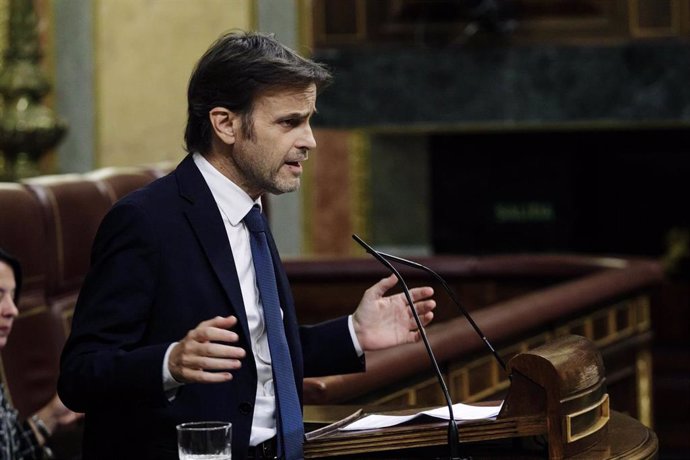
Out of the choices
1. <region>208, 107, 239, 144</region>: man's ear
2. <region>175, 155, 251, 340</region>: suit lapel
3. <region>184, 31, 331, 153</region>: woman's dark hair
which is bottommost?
<region>175, 155, 251, 340</region>: suit lapel

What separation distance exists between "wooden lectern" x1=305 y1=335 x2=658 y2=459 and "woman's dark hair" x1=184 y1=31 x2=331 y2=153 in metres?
0.54

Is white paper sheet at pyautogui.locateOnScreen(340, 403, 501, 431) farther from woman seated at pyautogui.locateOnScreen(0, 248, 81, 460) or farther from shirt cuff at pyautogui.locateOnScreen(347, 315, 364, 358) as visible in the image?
woman seated at pyautogui.locateOnScreen(0, 248, 81, 460)

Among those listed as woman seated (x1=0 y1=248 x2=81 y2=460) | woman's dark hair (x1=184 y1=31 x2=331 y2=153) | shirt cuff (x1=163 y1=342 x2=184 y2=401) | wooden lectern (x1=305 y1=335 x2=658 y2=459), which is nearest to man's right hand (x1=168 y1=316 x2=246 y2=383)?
shirt cuff (x1=163 y1=342 x2=184 y2=401)

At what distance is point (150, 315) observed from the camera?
2.15 m

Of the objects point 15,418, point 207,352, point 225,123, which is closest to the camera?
point 207,352

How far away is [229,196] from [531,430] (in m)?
0.63

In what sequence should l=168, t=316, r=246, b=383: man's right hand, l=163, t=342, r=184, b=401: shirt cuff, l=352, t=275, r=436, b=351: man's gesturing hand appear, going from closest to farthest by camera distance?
l=168, t=316, r=246, b=383: man's right hand
l=163, t=342, r=184, b=401: shirt cuff
l=352, t=275, r=436, b=351: man's gesturing hand

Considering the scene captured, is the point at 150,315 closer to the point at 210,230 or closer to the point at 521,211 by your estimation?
the point at 210,230

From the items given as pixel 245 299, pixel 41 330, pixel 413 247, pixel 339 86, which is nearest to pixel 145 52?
pixel 339 86

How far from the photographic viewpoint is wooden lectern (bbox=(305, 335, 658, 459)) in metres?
2.18

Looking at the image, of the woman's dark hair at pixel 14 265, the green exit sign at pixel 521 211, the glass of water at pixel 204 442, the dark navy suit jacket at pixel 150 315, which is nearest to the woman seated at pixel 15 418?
the woman's dark hair at pixel 14 265

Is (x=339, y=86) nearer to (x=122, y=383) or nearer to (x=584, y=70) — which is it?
(x=584, y=70)

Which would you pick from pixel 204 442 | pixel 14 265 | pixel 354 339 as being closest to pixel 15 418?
pixel 14 265

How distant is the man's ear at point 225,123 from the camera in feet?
7.41
